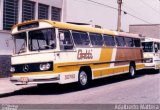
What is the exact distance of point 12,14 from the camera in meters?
19.6

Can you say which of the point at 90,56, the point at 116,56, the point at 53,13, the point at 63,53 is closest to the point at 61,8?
the point at 53,13

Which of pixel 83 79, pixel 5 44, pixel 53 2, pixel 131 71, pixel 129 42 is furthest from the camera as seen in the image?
pixel 53 2

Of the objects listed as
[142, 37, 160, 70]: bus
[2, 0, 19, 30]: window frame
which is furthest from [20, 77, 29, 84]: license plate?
[142, 37, 160, 70]: bus

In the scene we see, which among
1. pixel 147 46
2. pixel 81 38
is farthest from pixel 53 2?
pixel 81 38

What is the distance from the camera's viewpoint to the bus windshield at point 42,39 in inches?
503

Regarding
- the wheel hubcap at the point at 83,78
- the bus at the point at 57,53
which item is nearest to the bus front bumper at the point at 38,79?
the bus at the point at 57,53

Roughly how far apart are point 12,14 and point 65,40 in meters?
7.40

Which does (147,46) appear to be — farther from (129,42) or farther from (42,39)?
(42,39)

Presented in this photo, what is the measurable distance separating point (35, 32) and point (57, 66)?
181 centimetres

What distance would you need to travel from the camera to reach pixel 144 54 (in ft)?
71.7

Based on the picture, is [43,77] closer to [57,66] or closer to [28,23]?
[57,66]

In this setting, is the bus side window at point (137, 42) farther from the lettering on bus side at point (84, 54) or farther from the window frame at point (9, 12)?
the window frame at point (9, 12)

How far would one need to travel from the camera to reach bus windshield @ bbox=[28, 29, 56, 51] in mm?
12766

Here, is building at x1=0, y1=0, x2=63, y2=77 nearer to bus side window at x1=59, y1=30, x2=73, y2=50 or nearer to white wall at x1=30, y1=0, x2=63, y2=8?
white wall at x1=30, y1=0, x2=63, y2=8
